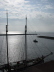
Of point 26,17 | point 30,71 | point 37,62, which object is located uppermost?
point 26,17

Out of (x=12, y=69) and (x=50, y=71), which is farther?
(x=12, y=69)

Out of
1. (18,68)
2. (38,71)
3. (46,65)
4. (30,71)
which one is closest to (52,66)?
(46,65)

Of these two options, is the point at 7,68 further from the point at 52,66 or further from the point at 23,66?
the point at 52,66

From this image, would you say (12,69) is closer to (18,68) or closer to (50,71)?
(18,68)

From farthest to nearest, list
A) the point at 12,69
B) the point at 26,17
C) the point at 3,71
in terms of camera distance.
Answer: the point at 26,17
the point at 12,69
the point at 3,71

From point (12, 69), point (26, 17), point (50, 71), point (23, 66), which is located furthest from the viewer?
point (26, 17)

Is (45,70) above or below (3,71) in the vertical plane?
above

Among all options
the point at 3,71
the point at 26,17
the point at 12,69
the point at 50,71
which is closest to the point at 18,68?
the point at 12,69

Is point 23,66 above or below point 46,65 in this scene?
below

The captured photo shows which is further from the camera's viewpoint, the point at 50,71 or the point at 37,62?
the point at 37,62
